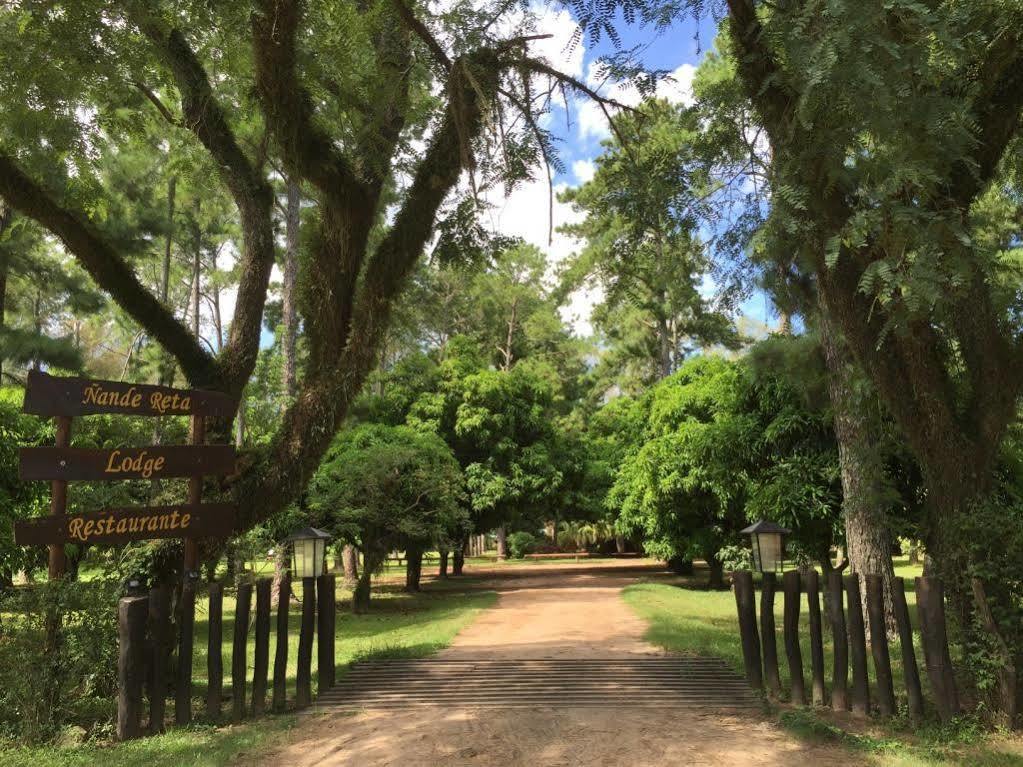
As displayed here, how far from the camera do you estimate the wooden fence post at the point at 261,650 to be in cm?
604

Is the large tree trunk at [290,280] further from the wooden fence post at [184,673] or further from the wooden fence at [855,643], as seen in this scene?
the wooden fence at [855,643]

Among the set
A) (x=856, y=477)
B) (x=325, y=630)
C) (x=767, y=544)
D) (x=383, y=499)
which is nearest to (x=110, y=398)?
(x=325, y=630)

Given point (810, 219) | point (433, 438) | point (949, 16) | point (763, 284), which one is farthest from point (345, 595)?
point (949, 16)

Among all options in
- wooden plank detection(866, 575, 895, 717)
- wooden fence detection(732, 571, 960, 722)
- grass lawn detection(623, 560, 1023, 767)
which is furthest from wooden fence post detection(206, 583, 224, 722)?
wooden plank detection(866, 575, 895, 717)

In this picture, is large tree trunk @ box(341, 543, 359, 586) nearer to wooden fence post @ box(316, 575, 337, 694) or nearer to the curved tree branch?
wooden fence post @ box(316, 575, 337, 694)

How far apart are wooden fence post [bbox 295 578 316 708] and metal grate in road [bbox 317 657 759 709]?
174mm

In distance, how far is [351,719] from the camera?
5.86 m

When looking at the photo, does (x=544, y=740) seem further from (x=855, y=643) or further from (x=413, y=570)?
(x=413, y=570)

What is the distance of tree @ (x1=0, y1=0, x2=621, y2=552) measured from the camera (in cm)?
610

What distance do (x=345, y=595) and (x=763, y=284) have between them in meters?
15.5

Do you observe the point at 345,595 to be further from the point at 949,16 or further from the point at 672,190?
the point at 949,16

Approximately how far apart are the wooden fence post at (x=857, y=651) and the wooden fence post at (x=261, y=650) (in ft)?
15.4

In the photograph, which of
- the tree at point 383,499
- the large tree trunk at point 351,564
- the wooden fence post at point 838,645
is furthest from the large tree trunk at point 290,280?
the wooden fence post at point 838,645

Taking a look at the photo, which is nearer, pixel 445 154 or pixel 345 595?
pixel 445 154
